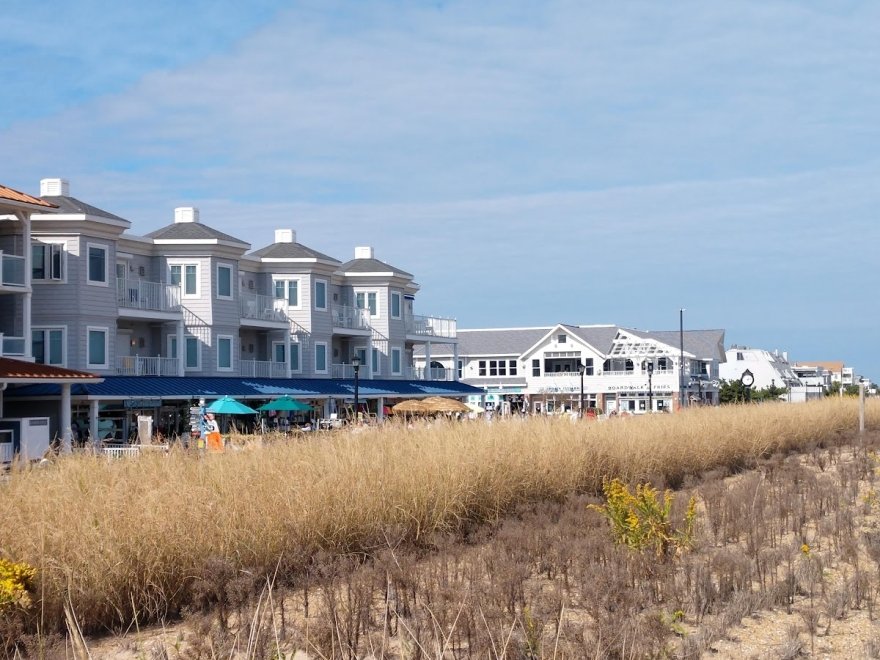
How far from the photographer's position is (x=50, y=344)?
3297 cm

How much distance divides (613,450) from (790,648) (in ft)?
27.8

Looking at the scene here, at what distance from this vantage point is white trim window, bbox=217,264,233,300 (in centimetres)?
3944

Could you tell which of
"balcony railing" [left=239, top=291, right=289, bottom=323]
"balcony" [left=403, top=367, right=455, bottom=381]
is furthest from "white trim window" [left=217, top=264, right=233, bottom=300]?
"balcony" [left=403, top=367, right=455, bottom=381]

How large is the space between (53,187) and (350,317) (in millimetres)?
17175

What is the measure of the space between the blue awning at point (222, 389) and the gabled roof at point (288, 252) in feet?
17.9

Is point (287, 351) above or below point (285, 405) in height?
above

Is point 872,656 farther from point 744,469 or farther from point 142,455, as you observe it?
point 744,469

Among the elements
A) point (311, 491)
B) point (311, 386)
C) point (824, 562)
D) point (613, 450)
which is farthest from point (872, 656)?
point (311, 386)

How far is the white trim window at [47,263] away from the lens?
3275 centimetres

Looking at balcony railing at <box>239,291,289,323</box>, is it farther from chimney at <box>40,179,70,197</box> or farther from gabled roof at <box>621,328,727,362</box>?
gabled roof at <box>621,328,727,362</box>

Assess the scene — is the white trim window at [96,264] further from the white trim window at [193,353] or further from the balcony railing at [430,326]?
the balcony railing at [430,326]

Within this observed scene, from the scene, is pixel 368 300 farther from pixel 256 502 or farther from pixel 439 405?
pixel 256 502

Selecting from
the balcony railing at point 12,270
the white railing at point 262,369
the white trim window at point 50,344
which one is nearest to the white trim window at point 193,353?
the white railing at point 262,369

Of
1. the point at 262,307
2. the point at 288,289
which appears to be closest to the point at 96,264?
the point at 262,307
